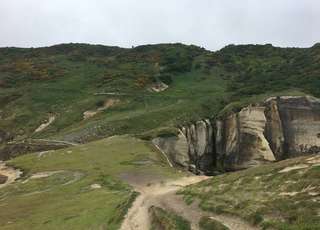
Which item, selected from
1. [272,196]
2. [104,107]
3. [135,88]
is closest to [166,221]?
[272,196]

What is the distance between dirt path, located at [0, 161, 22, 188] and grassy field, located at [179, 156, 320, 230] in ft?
102

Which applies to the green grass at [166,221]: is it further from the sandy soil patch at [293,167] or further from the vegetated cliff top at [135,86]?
the vegetated cliff top at [135,86]

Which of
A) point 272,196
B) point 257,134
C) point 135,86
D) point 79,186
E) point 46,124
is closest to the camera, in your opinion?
point 272,196

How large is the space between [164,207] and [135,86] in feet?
373

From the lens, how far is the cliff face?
97488 millimetres

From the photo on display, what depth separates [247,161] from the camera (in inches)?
3706

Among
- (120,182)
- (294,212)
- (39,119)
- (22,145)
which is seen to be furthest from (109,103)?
(294,212)

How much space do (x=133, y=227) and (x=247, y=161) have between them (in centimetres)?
6028

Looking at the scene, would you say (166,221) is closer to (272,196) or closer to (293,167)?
(272,196)

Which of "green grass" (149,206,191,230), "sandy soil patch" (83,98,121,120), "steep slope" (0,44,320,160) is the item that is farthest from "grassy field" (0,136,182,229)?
"sandy soil patch" (83,98,121,120)

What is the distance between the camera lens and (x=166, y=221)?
3309cm

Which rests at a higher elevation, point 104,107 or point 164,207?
point 104,107

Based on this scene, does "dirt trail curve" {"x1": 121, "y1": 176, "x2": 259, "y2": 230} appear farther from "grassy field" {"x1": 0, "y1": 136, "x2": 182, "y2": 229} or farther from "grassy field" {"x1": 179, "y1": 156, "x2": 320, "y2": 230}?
"grassy field" {"x1": 0, "y1": 136, "x2": 182, "y2": 229}

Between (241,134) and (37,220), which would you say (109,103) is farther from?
(37,220)
